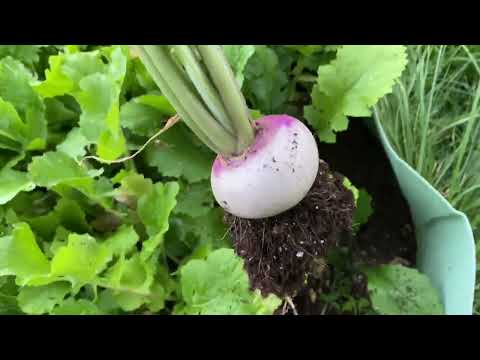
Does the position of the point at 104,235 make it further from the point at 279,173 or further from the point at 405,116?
the point at 405,116

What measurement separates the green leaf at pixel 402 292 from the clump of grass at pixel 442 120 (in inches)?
4.0

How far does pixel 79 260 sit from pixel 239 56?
40cm

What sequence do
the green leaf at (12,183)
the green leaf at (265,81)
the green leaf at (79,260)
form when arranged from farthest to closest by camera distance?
the green leaf at (265,81) → the green leaf at (12,183) → the green leaf at (79,260)

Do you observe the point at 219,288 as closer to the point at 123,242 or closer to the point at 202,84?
the point at 123,242

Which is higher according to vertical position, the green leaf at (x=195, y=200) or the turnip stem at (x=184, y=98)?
the turnip stem at (x=184, y=98)

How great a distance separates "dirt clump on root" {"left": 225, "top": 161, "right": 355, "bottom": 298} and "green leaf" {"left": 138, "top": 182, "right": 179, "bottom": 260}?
0.10m

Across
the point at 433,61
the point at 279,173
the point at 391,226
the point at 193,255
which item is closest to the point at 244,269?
the point at 193,255

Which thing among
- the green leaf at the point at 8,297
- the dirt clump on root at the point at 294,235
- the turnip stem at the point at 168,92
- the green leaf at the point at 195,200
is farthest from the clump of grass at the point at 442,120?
the green leaf at the point at 8,297

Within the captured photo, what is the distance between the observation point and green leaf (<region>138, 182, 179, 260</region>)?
2.92 feet

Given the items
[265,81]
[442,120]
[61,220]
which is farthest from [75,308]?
[442,120]

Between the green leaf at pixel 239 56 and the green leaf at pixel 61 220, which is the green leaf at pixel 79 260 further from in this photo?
the green leaf at pixel 239 56

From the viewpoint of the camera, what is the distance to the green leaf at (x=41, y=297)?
0.89m

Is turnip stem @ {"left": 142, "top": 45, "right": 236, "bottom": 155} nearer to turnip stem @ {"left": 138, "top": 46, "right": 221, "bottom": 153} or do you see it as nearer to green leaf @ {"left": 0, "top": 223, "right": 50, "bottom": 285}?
turnip stem @ {"left": 138, "top": 46, "right": 221, "bottom": 153}

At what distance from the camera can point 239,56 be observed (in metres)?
0.94
